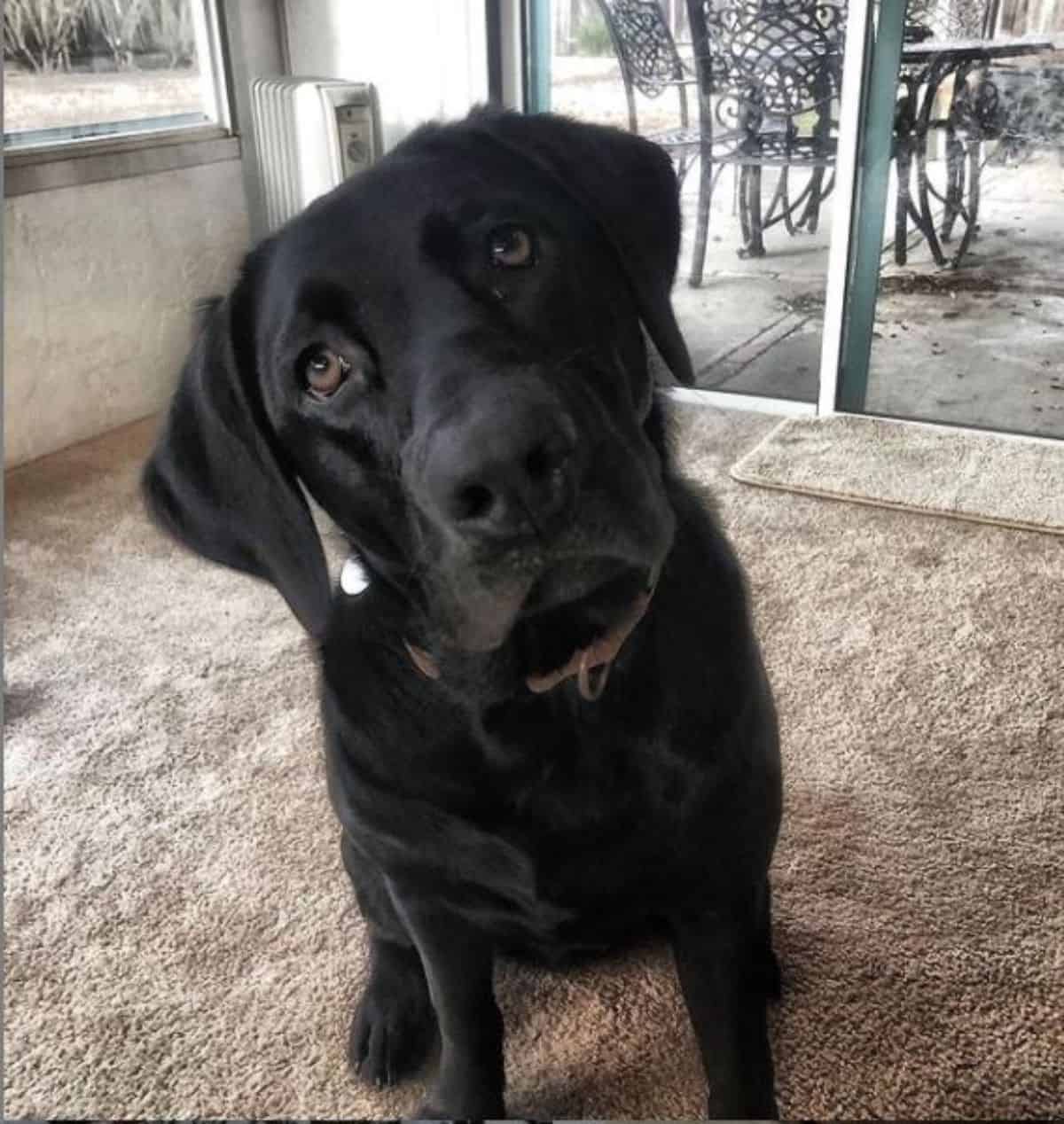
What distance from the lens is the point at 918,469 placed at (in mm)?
2350

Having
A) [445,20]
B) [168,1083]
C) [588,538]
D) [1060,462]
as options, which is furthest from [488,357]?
[445,20]

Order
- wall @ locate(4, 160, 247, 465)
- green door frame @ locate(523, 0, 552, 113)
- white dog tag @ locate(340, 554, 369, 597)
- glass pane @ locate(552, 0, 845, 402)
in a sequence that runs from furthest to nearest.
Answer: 1. green door frame @ locate(523, 0, 552, 113)
2. glass pane @ locate(552, 0, 845, 402)
3. wall @ locate(4, 160, 247, 465)
4. white dog tag @ locate(340, 554, 369, 597)

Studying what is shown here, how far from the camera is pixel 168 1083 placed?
1122 millimetres

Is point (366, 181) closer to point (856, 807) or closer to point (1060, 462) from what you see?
point (856, 807)

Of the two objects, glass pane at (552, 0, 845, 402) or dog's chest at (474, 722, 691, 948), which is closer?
dog's chest at (474, 722, 691, 948)

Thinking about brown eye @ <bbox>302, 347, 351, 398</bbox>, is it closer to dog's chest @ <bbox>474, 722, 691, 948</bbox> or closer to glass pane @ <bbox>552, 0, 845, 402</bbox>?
dog's chest @ <bbox>474, 722, 691, 948</bbox>

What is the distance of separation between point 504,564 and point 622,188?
0.35 meters

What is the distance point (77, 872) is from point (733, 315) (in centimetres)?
217

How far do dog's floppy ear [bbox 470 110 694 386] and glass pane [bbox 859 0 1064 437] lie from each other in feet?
6.04

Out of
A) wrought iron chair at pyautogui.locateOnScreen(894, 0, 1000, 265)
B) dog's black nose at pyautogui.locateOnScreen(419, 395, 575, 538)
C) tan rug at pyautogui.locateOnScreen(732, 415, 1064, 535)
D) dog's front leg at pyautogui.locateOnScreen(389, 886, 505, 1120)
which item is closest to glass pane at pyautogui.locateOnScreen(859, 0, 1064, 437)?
wrought iron chair at pyautogui.locateOnScreen(894, 0, 1000, 265)

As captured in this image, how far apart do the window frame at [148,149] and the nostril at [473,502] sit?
6.89 feet

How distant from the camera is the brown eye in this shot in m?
0.80

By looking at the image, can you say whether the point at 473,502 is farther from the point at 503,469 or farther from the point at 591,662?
the point at 591,662

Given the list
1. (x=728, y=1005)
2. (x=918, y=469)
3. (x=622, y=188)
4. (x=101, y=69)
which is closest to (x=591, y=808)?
(x=728, y=1005)
